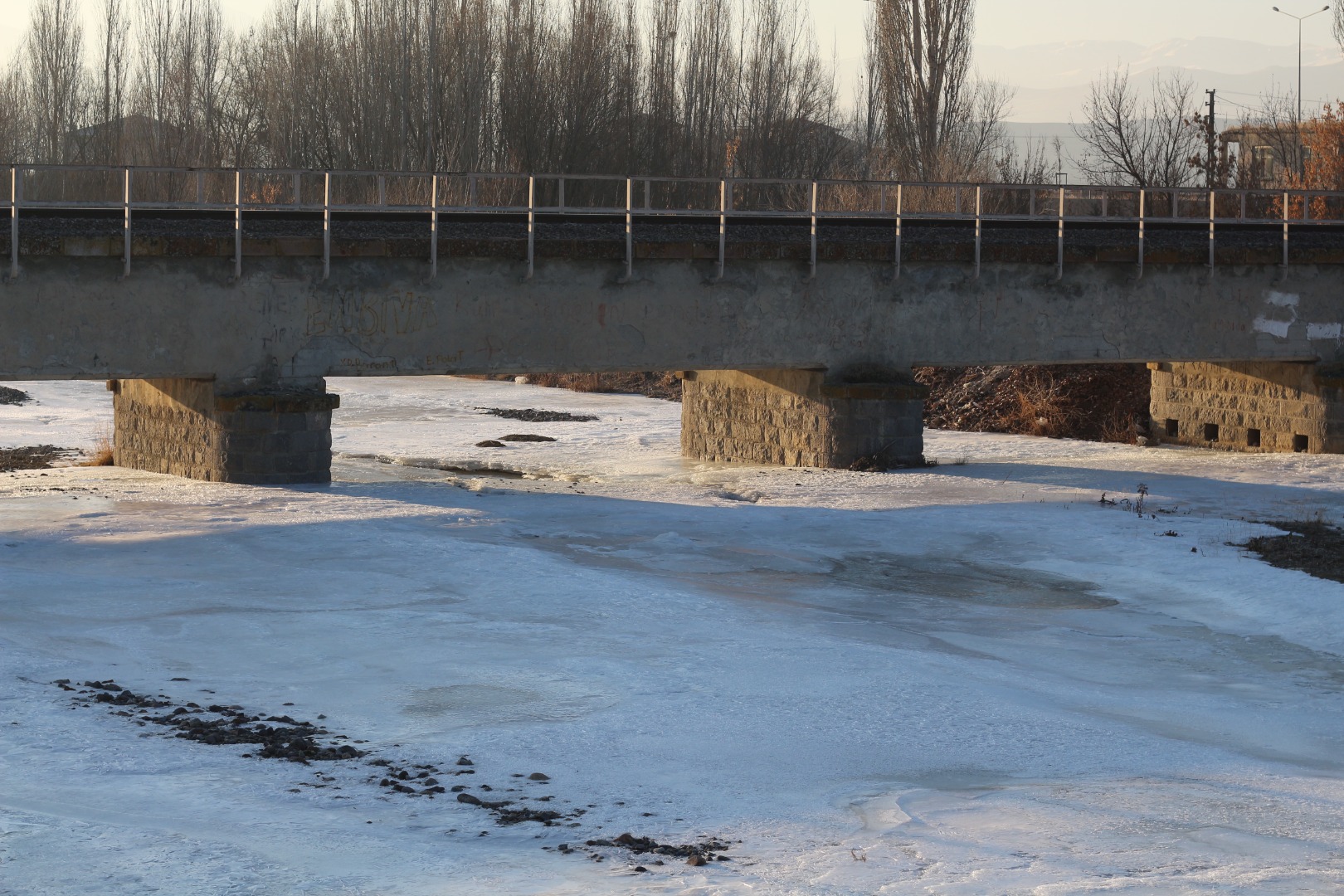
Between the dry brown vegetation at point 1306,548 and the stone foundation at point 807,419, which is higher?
the stone foundation at point 807,419

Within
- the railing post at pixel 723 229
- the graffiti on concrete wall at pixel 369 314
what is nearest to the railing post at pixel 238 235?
the graffiti on concrete wall at pixel 369 314

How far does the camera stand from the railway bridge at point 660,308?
64.4 feet

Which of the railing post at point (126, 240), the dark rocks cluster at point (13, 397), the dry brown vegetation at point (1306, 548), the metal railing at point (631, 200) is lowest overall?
the dry brown vegetation at point (1306, 548)

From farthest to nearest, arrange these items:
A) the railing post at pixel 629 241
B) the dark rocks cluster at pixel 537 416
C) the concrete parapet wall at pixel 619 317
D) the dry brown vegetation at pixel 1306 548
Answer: the dark rocks cluster at pixel 537 416
the railing post at pixel 629 241
the concrete parapet wall at pixel 619 317
the dry brown vegetation at pixel 1306 548

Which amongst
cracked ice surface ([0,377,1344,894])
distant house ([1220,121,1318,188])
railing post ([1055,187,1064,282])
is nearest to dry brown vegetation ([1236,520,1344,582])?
cracked ice surface ([0,377,1344,894])

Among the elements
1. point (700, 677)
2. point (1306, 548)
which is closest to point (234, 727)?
point (700, 677)

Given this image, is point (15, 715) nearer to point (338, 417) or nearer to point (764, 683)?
point (764, 683)

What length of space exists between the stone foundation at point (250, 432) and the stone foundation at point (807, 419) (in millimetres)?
6982

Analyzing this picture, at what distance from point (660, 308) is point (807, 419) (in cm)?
329

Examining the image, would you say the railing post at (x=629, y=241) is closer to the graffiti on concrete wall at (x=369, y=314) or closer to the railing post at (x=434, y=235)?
the railing post at (x=434, y=235)

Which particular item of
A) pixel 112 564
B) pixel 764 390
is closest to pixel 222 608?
pixel 112 564

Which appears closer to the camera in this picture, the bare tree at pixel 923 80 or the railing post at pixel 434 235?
the railing post at pixel 434 235

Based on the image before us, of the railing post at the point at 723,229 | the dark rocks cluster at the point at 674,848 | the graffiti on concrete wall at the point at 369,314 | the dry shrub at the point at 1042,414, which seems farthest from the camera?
the dry shrub at the point at 1042,414

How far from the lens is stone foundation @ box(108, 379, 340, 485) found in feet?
66.7
